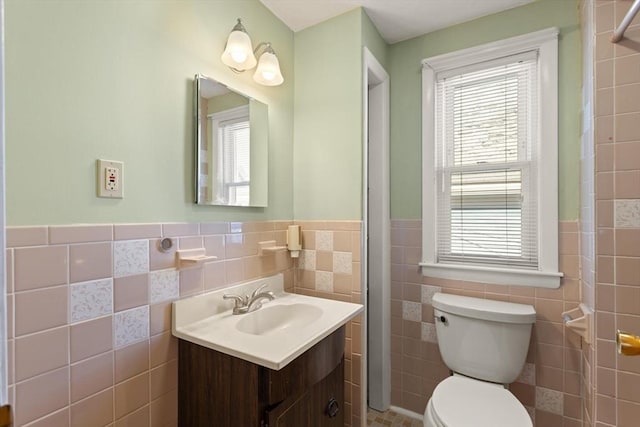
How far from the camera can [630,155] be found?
116cm

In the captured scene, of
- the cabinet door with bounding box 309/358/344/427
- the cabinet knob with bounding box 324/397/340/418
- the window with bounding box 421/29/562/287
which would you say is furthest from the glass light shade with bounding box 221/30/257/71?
the cabinet knob with bounding box 324/397/340/418

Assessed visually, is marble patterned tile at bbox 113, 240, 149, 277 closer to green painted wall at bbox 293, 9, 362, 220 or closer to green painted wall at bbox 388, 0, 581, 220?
green painted wall at bbox 293, 9, 362, 220

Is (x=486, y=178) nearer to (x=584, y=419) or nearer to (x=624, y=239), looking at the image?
(x=624, y=239)

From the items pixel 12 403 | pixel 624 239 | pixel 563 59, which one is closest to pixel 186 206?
pixel 12 403

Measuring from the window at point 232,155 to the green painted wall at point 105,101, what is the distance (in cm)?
8

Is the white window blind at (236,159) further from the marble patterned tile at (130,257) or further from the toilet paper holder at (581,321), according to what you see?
the toilet paper holder at (581,321)

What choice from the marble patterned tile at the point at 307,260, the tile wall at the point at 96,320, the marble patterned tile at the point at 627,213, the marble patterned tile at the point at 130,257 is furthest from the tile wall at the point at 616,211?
the marble patterned tile at the point at 130,257

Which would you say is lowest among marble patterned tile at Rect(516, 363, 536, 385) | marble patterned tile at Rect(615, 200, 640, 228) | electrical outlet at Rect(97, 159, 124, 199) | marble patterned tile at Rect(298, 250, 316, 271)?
marble patterned tile at Rect(516, 363, 536, 385)

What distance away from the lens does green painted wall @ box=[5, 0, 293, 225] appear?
804mm

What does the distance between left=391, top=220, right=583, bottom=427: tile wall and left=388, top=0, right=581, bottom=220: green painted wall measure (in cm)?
19

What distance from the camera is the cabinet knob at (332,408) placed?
1.32m

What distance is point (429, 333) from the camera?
1871 millimetres

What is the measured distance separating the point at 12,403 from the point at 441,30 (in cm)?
247

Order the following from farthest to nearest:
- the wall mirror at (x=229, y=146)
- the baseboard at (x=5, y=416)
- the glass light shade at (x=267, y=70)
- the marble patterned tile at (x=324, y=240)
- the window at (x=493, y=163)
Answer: the marble patterned tile at (x=324, y=240), the window at (x=493, y=163), the glass light shade at (x=267, y=70), the wall mirror at (x=229, y=146), the baseboard at (x=5, y=416)
